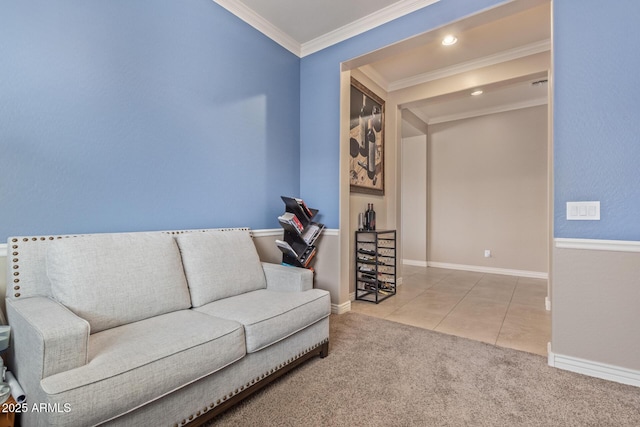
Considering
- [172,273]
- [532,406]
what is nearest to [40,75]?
[172,273]

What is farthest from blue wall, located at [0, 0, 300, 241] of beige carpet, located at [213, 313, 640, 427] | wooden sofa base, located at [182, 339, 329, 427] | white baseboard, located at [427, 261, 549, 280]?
white baseboard, located at [427, 261, 549, 280]

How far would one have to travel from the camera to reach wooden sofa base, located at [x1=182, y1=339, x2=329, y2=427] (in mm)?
1318

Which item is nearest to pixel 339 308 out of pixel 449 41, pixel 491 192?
pixel 449 41

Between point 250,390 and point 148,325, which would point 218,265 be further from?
point 250,390

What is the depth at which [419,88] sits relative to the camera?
156 inches

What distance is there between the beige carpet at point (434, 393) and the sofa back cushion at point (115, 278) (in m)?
0.70

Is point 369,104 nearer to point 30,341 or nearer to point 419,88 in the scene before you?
point 419,88

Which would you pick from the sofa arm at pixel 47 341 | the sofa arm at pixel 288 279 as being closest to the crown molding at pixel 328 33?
the sofa arm at pixel 288 279

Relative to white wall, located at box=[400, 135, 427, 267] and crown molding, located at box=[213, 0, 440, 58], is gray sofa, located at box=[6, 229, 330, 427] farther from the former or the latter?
white wall, located at box=[400, 135, 427, 267]

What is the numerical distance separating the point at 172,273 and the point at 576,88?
276 cm

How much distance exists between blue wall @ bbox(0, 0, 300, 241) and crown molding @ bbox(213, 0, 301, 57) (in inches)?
2.1

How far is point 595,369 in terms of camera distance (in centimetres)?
184

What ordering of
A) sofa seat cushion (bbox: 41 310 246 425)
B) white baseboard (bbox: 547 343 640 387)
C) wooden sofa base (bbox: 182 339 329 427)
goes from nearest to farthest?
sofa seat cushion (bbox: 41 310 246 425), wooden sofa base (bbox: 182 339 329 427), white baseboard (bbox: 547 343 640 387)

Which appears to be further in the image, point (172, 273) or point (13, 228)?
point (172, 273)
